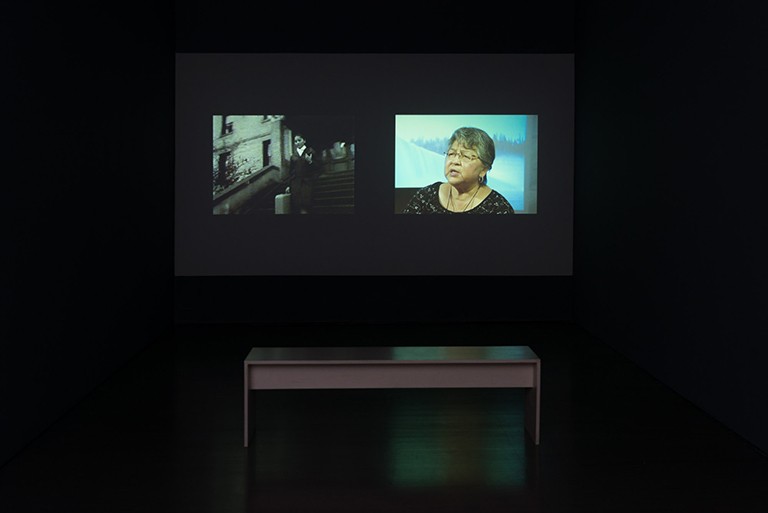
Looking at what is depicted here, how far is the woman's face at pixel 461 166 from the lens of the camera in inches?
348

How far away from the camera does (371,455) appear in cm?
441

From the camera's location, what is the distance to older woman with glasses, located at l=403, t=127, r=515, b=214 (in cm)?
884

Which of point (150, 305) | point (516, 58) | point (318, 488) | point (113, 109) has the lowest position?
point (318, 488)

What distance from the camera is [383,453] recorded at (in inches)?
175

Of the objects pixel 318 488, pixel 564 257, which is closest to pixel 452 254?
pixel 564 257

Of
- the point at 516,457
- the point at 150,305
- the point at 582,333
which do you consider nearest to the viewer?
the point at 516,457

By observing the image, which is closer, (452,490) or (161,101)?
(452,490)

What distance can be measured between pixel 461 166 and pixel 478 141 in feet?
1.08

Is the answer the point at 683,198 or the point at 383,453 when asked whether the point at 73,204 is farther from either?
the point at 683,198

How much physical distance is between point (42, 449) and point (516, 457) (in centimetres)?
260

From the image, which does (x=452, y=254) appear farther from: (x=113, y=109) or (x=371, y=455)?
(x=371, y=455)

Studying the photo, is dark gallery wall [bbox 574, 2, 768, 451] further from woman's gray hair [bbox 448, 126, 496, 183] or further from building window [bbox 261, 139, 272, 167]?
building window [bbox 261, 139, 272, 167]

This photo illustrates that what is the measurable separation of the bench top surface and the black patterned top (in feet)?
13.6

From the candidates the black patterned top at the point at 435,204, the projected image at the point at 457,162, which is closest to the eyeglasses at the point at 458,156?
the projected image at the point at 457,162
